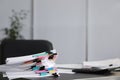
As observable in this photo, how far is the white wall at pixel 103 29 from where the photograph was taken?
14.4 feet

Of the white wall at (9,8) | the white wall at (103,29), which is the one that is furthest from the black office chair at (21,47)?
the white wall at (103,29)

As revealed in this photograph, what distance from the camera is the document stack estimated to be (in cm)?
129

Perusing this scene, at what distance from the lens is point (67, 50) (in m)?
Answer: 4.31

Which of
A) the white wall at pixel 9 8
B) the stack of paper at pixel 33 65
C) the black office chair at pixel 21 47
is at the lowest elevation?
the stack of paper at pixel 33 65

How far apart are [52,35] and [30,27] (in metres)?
0.40

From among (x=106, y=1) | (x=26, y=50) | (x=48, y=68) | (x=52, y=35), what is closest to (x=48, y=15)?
(x=52, y=35)

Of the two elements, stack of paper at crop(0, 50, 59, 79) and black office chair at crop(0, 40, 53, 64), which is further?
black office chair at crop(0, 40, 53, 64)

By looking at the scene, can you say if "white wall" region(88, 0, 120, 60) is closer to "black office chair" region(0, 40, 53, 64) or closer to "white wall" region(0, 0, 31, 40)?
"white wall" region(0, 0, 31, 40)

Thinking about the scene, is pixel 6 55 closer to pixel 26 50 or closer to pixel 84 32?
pixel 26 50

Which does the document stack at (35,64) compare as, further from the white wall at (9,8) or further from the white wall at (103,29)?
the white wall at (103,29)


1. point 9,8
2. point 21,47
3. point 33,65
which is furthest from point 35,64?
point 9,8

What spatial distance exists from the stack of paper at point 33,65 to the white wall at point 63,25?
113 inches

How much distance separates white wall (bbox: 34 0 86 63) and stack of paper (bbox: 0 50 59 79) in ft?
9.38

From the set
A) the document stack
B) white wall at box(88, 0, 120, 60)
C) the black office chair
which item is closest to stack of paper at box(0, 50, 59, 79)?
the document stack
